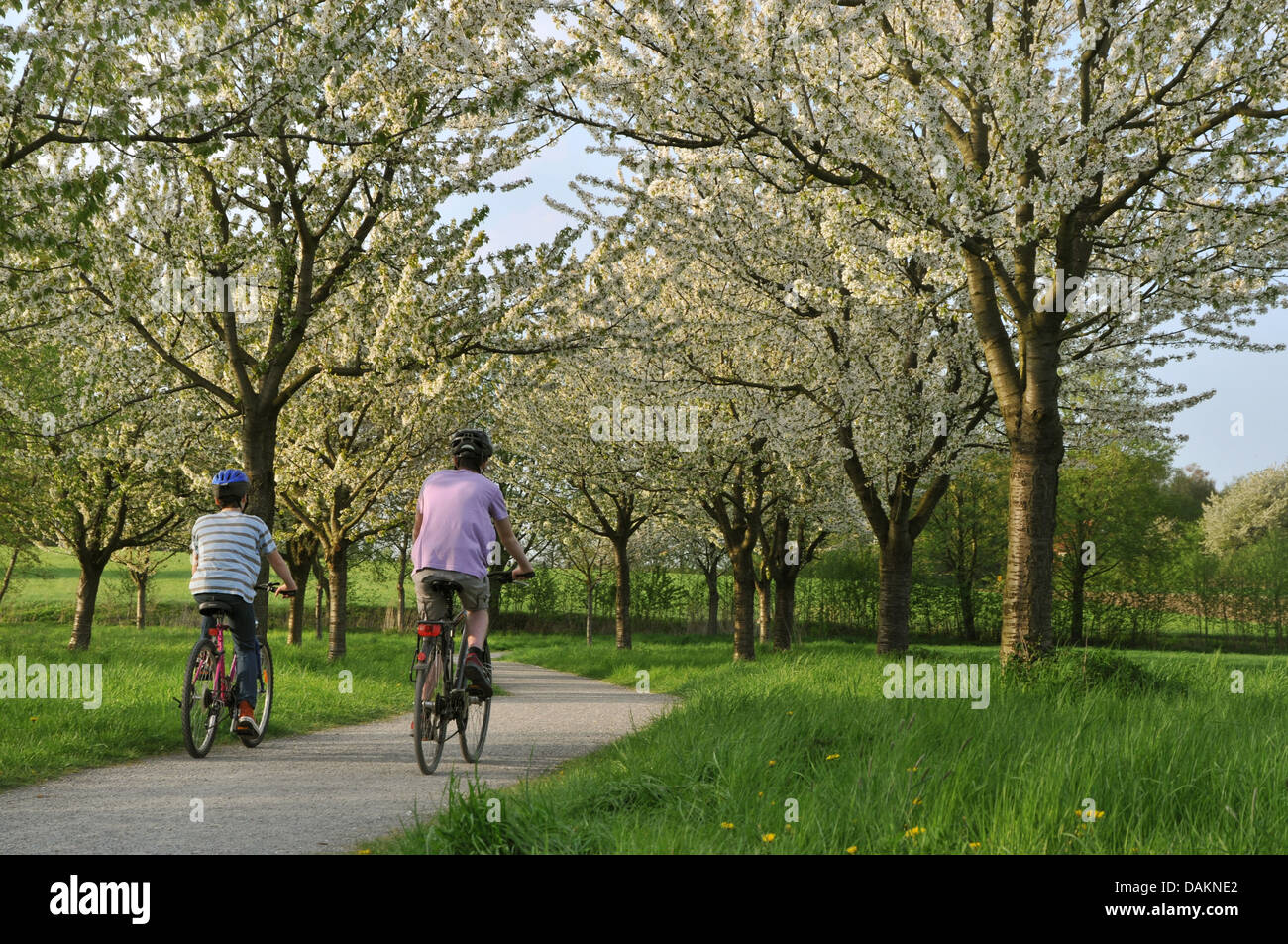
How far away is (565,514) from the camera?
2628 centimetres

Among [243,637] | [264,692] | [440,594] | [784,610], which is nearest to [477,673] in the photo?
[440,594]

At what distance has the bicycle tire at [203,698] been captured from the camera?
627cm

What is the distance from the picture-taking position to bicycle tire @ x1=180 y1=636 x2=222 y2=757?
627 centimetres

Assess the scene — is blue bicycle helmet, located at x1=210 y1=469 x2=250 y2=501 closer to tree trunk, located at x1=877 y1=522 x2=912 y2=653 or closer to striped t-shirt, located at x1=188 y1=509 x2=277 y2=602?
striped t-shirt, located at x1=188 y1=509 x2=277 y2=602

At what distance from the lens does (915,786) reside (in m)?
3.97

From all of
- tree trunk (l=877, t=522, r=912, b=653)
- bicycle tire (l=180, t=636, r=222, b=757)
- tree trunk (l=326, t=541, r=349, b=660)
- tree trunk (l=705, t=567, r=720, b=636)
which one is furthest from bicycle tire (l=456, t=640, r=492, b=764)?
tree trunk (l=705, t=567, r=720, b=636)

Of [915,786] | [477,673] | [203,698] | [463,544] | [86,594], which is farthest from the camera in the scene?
[86,594]

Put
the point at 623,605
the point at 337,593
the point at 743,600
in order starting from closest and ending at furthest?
the point at 337,593
the point at 743,600
the point at 623,605

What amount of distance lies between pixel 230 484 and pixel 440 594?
2.11 m

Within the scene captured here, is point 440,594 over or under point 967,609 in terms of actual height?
over

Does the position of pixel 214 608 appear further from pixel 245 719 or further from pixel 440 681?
pixel 440 681

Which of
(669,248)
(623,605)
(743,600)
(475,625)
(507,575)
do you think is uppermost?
(669,248)

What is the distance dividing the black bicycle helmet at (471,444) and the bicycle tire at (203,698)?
2.41 m

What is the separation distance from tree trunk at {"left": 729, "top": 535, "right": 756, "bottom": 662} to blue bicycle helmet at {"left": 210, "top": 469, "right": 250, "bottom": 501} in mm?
13380
